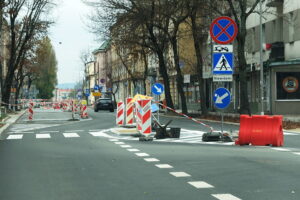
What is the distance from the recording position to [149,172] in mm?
11000

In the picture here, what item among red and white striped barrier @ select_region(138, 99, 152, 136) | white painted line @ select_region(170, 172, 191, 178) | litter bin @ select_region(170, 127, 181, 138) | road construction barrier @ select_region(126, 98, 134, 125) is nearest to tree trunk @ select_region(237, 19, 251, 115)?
road construction barrier @ select_region(126, 98, 134, 125)

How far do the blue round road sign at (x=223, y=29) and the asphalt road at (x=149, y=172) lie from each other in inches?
115

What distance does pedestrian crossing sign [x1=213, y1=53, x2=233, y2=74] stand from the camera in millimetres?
18016

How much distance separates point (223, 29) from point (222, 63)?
961mm

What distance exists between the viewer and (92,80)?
178 metres

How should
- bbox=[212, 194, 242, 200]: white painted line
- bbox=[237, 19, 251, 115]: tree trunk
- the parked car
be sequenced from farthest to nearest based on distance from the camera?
the parked car < bbox=[237, 19, 251, 115]: tree trunk < bbox=[212, 194, 242, 200]: white painted line

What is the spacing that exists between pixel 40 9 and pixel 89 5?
10346mm

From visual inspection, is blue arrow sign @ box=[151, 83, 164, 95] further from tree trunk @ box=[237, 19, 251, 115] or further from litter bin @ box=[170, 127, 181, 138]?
litter bin @ box=[170, 127, 181, 138]

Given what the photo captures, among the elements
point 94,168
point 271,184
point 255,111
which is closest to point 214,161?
point 94,168

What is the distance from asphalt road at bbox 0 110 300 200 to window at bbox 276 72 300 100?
24.6 m

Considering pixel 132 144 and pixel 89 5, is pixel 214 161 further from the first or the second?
pixel 89 5

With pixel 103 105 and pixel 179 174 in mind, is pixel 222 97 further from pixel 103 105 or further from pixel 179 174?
pixel 103 105

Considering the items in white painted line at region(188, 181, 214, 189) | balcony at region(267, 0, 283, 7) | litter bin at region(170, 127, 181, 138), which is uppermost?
balcony at region(267, 0, 283, 7)

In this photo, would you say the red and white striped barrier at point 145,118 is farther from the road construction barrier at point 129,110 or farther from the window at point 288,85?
the window at point 288,85
